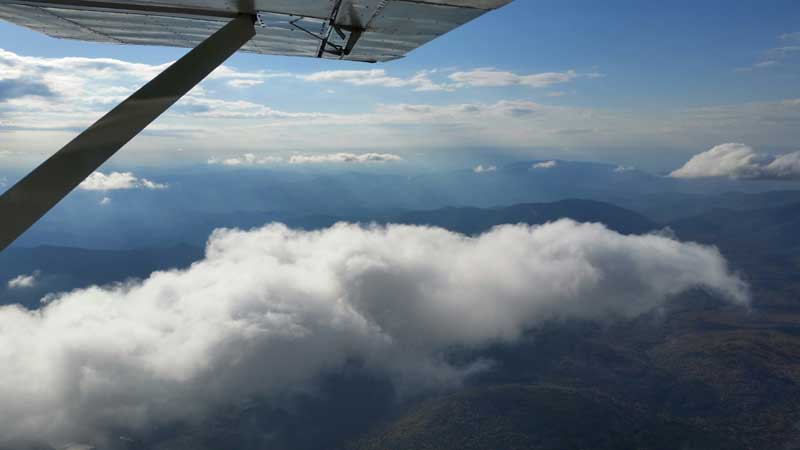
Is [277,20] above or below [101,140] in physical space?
above

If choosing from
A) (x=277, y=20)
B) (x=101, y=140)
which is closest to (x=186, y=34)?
(x=277, y=20)

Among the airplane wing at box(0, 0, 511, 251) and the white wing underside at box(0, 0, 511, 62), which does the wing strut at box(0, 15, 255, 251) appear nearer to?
the airplane wing at box(0, 0, 511, 251)

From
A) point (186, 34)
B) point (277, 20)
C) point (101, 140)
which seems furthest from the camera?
point (186, 34)

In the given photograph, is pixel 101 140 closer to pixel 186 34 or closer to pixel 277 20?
pixel 277 20

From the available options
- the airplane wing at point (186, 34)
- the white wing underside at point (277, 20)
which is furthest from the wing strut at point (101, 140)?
the white wing underside at point (277, 20)

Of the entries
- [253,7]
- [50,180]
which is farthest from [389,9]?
[50,180]

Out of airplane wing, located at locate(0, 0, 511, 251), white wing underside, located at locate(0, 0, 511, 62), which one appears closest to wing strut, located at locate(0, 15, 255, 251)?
airplane wing, located at locate(0, 0, 511, 251)

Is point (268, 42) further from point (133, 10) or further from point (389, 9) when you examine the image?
point (389, 9)
